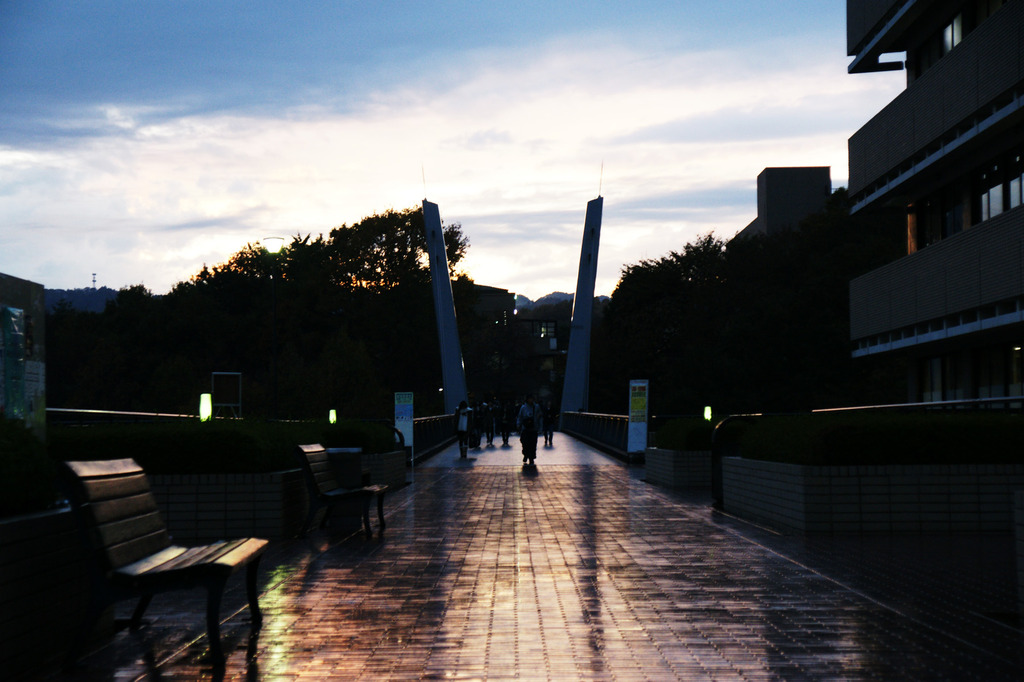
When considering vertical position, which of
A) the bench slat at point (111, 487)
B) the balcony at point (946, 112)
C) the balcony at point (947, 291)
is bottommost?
the bench slat at point (111, 487)

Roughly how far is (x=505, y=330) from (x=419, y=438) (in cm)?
7507

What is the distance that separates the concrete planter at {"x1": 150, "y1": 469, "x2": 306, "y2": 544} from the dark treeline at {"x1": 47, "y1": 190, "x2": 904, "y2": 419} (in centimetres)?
3747

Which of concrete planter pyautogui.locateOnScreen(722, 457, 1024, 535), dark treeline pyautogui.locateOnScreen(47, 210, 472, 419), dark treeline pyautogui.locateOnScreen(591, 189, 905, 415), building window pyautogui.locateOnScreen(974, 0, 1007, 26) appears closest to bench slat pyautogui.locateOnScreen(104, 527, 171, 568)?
concrete planter pyautogui.locateOnScreen(722, 457, 1024, 535)

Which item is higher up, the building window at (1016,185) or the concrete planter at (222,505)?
the building window at (1016,185)

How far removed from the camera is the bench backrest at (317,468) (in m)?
10.7

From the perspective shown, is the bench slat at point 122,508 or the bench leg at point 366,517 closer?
the bench slat at point 122,508

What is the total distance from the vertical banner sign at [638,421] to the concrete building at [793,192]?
63.4 meters

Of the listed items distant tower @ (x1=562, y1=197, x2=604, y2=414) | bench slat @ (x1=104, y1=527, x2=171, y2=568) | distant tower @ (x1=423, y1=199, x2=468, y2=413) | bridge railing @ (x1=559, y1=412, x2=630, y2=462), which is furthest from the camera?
distant tower @ (x1=562, y1=197, x2=604, y2=414)

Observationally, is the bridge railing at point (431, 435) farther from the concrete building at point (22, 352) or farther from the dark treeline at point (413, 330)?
the concrete building at point (22, 352)

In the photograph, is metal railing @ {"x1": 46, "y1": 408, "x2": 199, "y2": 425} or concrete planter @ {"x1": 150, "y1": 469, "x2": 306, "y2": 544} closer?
concrete planter @ {"x1": 150, "y1": 469, "x2": 306, "y2": 544}

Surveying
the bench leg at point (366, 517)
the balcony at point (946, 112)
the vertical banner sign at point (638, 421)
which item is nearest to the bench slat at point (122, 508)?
the bench leg at point (366, 517)

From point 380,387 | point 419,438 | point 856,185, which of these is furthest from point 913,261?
point 380,387

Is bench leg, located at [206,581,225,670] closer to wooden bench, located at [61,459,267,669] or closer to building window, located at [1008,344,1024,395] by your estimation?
wooden bench, located at [61,459,267,669]

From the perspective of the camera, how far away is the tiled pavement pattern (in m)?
5.37
